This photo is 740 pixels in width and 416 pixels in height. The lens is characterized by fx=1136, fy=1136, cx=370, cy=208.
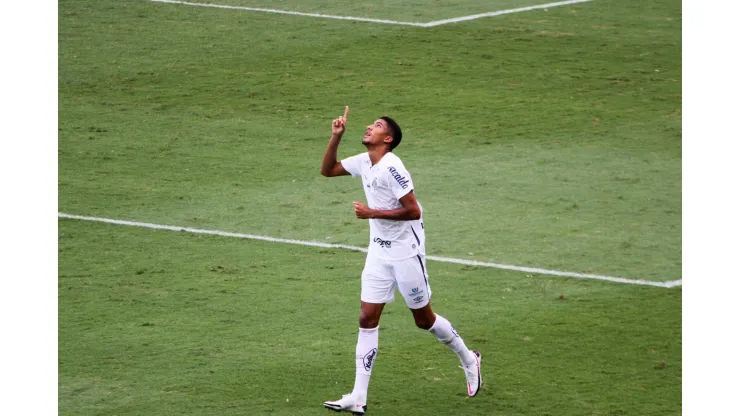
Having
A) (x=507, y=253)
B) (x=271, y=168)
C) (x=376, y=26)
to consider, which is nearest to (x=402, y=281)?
(x=507, y=253)

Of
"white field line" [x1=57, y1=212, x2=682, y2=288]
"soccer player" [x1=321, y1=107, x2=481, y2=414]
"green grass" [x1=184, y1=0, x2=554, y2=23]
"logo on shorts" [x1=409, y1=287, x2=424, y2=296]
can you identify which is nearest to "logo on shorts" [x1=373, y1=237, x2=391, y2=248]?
"soccer player" [x1=321, y1=107, x2=481, y2=414]

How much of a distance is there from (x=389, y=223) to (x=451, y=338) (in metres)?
1.02

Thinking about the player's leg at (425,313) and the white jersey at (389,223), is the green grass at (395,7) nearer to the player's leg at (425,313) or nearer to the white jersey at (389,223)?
the white jersey at (389,223)

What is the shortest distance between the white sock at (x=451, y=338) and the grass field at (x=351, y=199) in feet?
1.10

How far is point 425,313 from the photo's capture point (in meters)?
8.41

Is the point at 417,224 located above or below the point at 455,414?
above

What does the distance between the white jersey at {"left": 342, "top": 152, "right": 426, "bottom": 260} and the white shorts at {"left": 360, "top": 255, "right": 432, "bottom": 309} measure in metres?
0.05

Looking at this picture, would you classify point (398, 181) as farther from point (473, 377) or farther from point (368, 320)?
point (473, 377)

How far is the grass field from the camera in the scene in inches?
353

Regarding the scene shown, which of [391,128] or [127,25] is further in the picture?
[127,25]

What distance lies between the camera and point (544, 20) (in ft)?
64.9

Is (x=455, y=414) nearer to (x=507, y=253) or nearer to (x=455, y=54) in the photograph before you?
(x=507, y=253)

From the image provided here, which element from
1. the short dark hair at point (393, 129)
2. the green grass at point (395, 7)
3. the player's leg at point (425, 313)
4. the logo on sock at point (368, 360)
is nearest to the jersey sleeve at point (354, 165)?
the short dark hair at point (393, 129)

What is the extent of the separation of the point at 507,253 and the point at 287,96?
5892 millimetres
